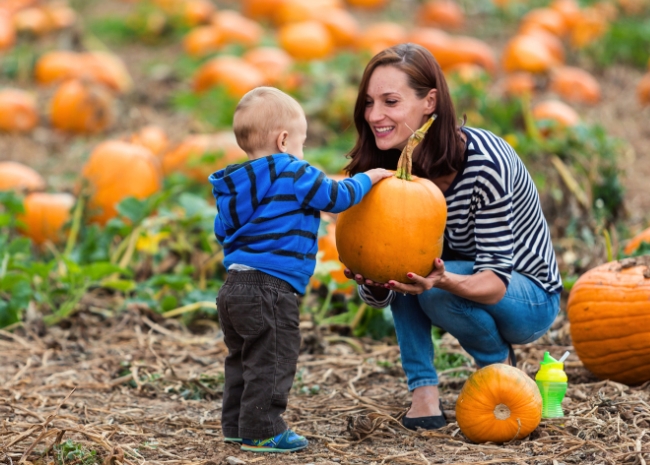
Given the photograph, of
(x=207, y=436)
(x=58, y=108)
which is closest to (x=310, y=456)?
(x=207, y=436)

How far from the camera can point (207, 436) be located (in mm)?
3201

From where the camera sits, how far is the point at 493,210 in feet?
10.2

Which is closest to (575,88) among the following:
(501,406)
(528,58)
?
(528,58)

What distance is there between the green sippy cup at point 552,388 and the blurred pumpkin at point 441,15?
28.1 feet

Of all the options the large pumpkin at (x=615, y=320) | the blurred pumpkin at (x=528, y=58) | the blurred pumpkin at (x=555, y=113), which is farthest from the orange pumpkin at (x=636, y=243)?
the blurred pumpkin at (x=528, y=58)

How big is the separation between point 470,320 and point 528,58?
6364 millimetres

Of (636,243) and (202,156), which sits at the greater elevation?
(202,156)

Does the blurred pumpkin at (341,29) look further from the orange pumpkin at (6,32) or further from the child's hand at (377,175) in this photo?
the child's hand at (377,175)

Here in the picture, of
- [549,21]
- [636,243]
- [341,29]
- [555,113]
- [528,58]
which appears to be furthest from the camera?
[549,21]

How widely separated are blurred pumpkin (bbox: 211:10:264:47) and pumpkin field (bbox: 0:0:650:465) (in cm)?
4

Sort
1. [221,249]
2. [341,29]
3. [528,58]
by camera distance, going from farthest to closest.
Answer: [341,29], [528,58], [221,249]

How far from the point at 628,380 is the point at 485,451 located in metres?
0.93

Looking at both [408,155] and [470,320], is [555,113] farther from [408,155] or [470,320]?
[408,155]

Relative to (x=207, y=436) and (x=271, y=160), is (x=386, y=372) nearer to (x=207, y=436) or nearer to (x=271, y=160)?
(x=207, y=436)
